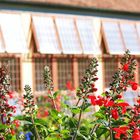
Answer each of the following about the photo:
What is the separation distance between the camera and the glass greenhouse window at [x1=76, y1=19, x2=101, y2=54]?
1563 cm

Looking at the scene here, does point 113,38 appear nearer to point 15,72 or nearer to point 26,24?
point 26,24

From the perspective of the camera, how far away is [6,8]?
46.4ft

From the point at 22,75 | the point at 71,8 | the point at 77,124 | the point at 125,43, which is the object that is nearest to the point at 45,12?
the point at 71,8

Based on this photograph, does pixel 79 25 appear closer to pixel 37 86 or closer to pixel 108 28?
pixel 108 28

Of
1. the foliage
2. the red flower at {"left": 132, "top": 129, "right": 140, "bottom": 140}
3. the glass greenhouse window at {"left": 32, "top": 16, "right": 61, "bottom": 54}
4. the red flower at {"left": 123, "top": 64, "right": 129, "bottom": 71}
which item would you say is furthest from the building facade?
the red flower at {"left": 132, "top": 129, "right": 140, "bottom": 140}

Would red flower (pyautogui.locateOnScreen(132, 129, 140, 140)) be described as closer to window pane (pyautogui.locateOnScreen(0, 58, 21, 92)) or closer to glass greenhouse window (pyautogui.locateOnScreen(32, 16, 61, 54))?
window pane (pyautogui.locateOnScreen(0, 58, 21, 92))

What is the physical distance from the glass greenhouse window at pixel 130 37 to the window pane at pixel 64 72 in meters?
2.00

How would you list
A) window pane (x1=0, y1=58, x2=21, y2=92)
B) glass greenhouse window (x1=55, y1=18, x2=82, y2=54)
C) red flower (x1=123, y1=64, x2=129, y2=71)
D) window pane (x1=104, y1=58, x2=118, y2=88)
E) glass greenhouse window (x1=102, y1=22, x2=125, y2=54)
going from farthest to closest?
window pane (x1=104, y1=58, x2=118, y2=88) < glass greenhouse window (x1=102, y1=22, x2=125, y2=54) < glass greenhouse window (x1=55, y1=18, x2=82, y2=54) < window pane (x1=0, y1=58, x2=21, y2=92) < red flower (x1=123, y1=64, x2=129, y2=71)

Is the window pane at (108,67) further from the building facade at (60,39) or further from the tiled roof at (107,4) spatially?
the tiled roof at (107,4)

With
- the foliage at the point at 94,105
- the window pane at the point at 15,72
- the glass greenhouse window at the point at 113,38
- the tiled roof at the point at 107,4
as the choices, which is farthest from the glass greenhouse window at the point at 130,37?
the foliage at the point at 94,105

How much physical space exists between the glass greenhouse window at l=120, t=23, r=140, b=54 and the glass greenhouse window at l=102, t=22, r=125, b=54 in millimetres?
191

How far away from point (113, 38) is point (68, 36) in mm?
1628

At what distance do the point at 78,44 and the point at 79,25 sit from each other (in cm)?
53

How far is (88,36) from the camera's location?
15812mm
